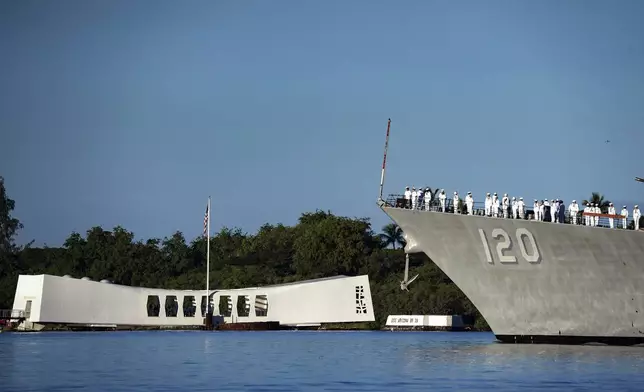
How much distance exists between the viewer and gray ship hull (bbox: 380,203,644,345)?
55.5 m

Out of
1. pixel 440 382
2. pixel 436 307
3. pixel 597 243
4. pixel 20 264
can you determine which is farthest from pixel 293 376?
pixel 20 264

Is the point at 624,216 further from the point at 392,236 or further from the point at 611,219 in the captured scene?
the point at 392,236

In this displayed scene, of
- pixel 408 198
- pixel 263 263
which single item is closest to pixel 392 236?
pixel 263 263

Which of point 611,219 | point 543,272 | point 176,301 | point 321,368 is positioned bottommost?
point 321,368

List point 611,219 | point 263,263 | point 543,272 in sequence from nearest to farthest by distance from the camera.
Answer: point 611,219 < point 543,272 < point 263,263

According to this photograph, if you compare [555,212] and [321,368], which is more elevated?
[555,212]

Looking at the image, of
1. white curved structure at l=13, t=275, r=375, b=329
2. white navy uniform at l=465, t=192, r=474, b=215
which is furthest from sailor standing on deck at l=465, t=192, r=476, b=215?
white curved structure at l=13, t=275, r=375, b=329

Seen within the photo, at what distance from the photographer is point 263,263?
131 metres

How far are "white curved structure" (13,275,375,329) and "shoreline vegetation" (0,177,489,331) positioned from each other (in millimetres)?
6631

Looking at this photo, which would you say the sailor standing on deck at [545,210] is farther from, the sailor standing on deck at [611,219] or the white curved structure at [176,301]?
the white curved structure at [176,301]

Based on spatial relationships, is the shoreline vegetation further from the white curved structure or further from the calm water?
the calm water

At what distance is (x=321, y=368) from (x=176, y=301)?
62.3 m

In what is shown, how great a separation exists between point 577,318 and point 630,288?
2890mm

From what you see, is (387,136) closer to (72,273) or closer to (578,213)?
(578,213)
